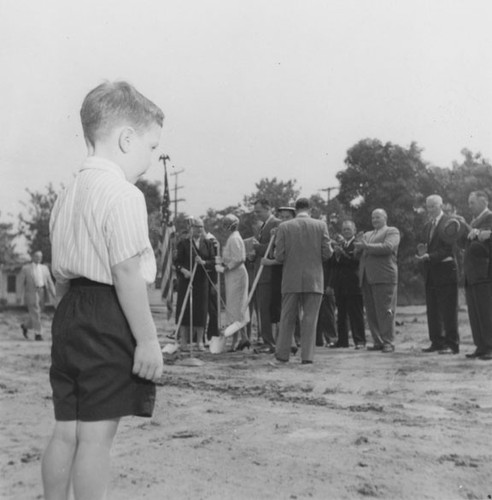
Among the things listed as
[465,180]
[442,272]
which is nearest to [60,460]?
[442,272]

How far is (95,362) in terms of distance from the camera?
241cm

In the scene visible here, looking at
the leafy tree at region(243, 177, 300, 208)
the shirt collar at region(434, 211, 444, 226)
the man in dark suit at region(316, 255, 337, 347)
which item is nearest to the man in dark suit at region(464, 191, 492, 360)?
the shirt collar at region(434, 211, 444, 226)

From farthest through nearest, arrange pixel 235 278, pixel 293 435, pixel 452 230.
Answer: pixel 235 278, pixel 452 230, pixel 293 435

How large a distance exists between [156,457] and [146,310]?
5.73 feet

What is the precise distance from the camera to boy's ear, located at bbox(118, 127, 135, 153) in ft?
8.51

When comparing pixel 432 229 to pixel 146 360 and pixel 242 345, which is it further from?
pixel 146 360

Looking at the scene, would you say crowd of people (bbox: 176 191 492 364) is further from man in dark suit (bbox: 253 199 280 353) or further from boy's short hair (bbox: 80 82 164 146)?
boy's short hair (bbox: 80 82 164 146)

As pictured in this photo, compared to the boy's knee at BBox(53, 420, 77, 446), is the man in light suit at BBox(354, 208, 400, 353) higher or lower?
higher

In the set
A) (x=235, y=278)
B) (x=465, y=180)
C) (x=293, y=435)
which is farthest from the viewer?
(x=465, y=180)

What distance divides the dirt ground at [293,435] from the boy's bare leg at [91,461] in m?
0.94

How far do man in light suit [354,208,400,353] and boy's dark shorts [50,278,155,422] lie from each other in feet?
25.1

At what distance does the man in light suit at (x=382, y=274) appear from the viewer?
9914mm

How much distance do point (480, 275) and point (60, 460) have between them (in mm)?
6722

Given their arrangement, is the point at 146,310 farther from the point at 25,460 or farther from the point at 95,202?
the point at 25,460
